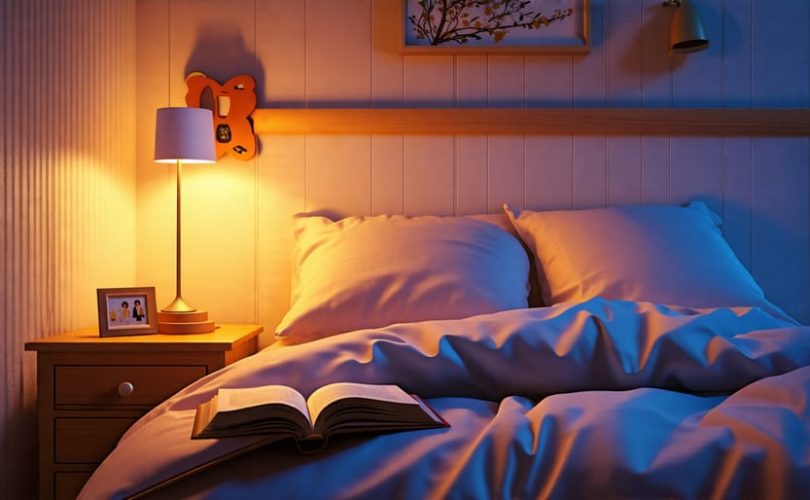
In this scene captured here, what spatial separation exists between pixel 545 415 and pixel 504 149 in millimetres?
1792

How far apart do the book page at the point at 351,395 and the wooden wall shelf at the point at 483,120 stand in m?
1.63

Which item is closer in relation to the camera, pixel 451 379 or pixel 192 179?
pixel 451 379

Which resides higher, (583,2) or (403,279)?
(583,2)

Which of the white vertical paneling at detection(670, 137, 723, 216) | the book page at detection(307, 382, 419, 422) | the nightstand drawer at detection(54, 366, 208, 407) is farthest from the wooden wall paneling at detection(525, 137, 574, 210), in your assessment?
the book page at detection(307, 382, 419, 422)

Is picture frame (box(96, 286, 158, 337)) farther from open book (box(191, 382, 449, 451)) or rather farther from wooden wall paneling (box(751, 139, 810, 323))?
wooden wall paneling (box(751, 139, 810, 323))

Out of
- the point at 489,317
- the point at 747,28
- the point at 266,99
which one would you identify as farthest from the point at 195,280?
the point at 747,28

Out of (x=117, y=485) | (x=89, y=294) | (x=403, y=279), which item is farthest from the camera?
(x=89, y=294)

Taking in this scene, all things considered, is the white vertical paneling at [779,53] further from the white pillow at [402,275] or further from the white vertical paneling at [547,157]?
the white pillow at [402,275]

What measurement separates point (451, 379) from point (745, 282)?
4.30 ft

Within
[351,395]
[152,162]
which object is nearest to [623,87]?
[152,162]

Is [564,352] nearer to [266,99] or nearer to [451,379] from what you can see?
[451,379]

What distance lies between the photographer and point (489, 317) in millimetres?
1730

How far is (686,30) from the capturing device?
2848 millimetres

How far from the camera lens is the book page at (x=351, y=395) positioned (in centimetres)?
130
